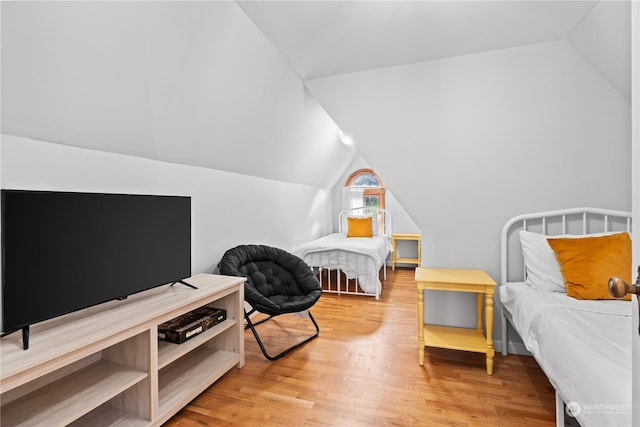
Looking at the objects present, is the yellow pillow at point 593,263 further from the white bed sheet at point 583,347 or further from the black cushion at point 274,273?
the black cushion at point 274,273

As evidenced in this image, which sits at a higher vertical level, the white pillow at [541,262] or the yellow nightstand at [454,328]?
the white pillow at [541,262]

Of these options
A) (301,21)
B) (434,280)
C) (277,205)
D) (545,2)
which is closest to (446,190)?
(434,280)

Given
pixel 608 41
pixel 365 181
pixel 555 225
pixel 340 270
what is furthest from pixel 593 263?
pixel 365 181

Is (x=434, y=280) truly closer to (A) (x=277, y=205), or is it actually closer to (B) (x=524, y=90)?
(B) (x=524, y=90)

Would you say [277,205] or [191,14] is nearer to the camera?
[191,14]

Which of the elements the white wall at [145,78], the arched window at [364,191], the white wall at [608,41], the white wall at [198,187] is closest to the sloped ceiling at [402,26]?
the white wall at [608,41]

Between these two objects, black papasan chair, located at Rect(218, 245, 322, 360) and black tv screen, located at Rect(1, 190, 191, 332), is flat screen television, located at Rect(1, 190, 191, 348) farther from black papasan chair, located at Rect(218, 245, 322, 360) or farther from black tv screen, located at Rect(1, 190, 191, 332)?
black papasan chair, located at Rect(218, 245, 322, 360)

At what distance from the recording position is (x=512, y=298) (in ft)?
7.18

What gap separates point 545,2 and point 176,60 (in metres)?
2.19

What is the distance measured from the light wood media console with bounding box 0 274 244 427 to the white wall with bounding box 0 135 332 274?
68 cm

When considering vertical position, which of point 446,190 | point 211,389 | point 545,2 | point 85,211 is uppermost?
point 545,2

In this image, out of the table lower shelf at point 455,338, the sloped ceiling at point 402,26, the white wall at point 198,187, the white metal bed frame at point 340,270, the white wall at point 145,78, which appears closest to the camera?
the white wall at point 145,78

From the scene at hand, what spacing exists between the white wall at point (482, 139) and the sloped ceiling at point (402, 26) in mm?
151

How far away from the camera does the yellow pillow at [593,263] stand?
1897mm
